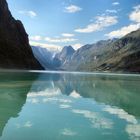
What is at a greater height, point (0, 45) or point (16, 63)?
point (0, 45)

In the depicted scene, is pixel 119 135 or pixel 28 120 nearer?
pixel 119 135

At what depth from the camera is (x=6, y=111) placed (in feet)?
57.8

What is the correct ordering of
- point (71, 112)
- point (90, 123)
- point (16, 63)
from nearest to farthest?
point (90, 123)
point (71, 112)
point (16, 63)

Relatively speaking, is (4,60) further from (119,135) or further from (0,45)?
(119,135)

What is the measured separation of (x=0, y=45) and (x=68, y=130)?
597 feet

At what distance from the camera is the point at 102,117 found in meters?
17.3

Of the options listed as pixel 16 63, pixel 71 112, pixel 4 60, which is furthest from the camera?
pixel 16 63

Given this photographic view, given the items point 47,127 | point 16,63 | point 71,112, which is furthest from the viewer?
point 16,63

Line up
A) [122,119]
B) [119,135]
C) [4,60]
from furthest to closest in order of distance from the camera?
[4,60]
[122,119]
[119,135]

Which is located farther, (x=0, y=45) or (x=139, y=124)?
(x=0, y=45)

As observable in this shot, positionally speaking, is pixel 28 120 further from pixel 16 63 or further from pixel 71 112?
pixel 16 63

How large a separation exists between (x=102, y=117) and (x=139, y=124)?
262 cm

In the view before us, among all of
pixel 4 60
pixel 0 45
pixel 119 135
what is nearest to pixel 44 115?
pixel 119 135

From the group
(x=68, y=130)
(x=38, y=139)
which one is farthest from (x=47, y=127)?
(x=38, y=139)
